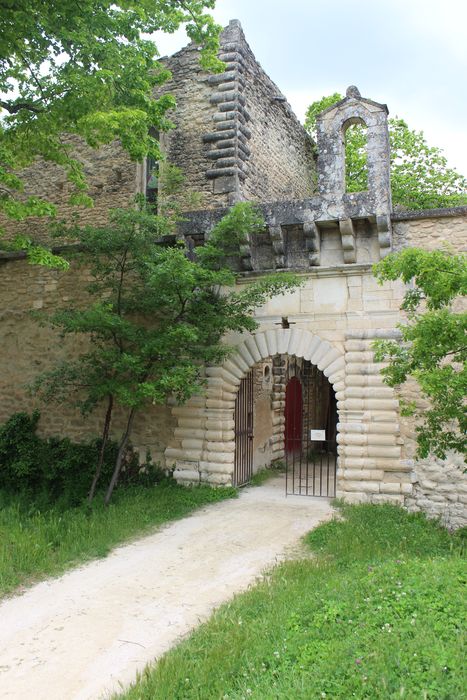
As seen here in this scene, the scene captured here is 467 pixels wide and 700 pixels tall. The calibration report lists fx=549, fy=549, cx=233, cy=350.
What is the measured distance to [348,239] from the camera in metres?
8.16

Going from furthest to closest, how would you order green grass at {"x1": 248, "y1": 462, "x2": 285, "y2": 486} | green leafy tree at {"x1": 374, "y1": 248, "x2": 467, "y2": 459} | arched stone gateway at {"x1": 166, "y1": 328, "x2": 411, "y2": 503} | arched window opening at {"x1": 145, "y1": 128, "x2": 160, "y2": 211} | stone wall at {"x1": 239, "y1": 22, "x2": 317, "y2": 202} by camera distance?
arched window opening at {"x1": 145, "y1": 128, "x2": 160, "y2": 211}
stone wall at {"x1": 239, "y1": 22, "x2": 317, "y2": 202}
green grass at {"x1": 248, "y1": 462, "x2": 285, "y2": 486}
arched stone gateway at {"x1": 166, "y1": 328, "x2": 411, "y2": 503}
green leafy tree at {"x1": 374, "y1": 248, "x2": 467, "y2": 459}

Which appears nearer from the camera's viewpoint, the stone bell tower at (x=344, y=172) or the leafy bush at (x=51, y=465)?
the stone bell tower at (x=344, y=172)

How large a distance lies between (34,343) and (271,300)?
4688 mm

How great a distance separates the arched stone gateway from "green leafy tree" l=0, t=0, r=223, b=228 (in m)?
3.54

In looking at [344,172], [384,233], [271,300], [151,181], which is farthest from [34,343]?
[384,233]

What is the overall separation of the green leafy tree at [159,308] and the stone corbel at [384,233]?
1.52 metres

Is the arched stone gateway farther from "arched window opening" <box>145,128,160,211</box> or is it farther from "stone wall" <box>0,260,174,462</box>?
"arched window opening" <box>145,128,160,211</box>

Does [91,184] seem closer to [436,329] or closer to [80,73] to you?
[80,73]

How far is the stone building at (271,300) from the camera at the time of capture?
789 centimetres

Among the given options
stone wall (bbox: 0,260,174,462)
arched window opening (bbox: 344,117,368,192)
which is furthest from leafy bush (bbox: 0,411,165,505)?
arched window opening (bbox: 344,117,368,192)

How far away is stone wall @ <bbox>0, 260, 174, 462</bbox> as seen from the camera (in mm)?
10008

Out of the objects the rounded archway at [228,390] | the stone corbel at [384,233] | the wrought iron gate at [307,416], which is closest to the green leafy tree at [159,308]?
the rounded archway at [228,390]

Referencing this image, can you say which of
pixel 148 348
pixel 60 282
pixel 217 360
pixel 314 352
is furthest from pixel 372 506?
pixel 60 282

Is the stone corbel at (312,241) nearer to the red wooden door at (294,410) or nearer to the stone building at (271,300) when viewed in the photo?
the stone building at (271,300)
